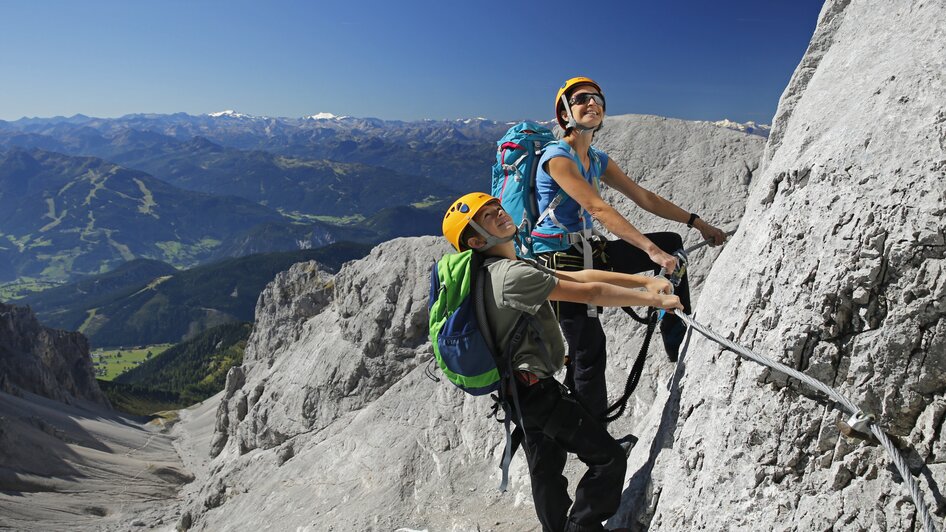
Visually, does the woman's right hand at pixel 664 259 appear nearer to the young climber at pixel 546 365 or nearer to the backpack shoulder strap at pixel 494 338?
the young climber at pixel 546 365

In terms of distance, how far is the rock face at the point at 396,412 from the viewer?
11.9 meters

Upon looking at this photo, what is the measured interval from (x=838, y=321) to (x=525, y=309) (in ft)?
7.57

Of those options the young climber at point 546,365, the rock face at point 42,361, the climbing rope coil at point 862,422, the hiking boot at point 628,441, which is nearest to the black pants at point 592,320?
the hiking boot at point 628,441

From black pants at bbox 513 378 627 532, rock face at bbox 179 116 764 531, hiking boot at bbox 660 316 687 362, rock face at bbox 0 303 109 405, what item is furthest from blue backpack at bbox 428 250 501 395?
rock face at bbox 0 303 109 405

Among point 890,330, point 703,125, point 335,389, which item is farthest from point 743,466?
point 335,389

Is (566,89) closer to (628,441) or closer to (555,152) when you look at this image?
(555,152)

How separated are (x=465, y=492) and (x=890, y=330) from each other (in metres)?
9.63

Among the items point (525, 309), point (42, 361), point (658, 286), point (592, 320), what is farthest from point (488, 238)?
point (42, 361)

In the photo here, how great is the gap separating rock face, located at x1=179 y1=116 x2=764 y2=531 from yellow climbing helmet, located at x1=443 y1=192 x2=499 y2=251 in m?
4.93

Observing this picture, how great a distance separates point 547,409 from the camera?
220 inches

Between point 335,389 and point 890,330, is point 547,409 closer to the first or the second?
point 890,330

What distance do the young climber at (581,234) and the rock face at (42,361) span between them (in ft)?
400

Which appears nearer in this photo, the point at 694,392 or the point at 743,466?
the point at 743,466

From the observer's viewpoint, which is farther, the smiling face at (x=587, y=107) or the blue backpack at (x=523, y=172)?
the blue backpack at (x=523, y=172)
